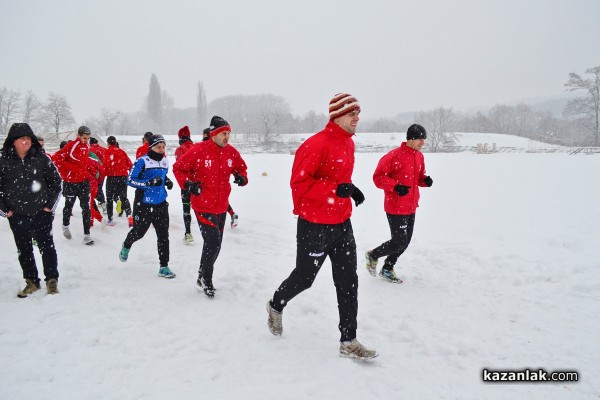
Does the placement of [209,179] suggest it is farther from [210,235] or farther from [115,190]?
[115,190]

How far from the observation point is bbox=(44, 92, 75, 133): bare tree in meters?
64.4

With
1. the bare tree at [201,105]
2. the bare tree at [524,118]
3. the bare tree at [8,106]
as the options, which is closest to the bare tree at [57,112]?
the bare tree at [8,106]

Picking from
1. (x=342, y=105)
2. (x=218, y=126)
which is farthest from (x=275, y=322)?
(x=218, y=126)

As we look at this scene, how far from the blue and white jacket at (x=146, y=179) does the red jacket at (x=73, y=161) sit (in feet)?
8.31

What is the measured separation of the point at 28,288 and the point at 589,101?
222 ft

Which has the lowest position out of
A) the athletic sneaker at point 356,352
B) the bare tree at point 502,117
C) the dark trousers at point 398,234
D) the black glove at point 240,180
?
the athletic sneaker at point 356,352

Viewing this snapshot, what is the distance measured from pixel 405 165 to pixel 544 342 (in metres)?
2.60

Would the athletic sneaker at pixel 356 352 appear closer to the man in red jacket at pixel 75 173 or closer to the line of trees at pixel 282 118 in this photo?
the man in red jacket at pixel 75 173

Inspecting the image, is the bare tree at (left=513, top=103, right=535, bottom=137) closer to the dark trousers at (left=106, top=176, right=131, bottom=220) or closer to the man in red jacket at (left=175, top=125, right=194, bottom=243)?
the man in red jacket at (left=175, top=125, right=194, bottom=243)

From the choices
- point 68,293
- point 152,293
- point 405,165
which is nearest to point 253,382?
point 152,293

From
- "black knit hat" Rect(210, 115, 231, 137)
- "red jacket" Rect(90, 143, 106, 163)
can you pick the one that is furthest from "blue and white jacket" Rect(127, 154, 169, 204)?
"red jacket" Rect(90, 143, 106, 163)

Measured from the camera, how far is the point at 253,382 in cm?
288

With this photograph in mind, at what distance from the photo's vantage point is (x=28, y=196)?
4.23 m

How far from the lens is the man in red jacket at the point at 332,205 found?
10.4 feet
